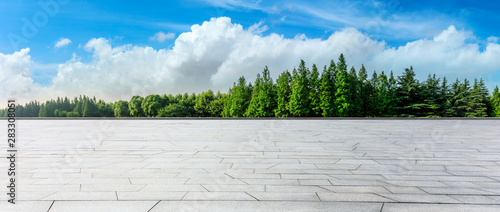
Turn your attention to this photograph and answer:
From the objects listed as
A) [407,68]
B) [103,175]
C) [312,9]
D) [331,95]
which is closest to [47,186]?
[103,175]

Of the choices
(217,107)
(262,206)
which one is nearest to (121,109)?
(217,107)

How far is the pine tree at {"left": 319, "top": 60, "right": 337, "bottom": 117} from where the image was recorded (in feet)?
118

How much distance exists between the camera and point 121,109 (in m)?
66.2

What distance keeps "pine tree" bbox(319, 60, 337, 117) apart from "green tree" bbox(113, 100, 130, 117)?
47.0 meters

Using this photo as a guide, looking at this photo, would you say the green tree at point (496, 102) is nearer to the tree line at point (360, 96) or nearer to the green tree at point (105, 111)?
the tree line at point (360, 96)

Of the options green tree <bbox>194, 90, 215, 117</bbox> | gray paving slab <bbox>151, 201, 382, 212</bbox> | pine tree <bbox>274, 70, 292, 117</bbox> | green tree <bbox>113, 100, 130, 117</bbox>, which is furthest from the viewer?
green tree <bbox>113, 100, 130, 117</bbox>

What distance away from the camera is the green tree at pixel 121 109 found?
65.2 m

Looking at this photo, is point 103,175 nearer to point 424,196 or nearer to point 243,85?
point 424,196

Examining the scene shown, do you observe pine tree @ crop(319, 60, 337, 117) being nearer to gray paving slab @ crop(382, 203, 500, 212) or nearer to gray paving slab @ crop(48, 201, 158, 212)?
gray paving slab @ crop(382, 203, 500, 212)

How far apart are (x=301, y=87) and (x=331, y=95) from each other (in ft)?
12.6

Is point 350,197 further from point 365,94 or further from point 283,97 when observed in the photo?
point 365,94

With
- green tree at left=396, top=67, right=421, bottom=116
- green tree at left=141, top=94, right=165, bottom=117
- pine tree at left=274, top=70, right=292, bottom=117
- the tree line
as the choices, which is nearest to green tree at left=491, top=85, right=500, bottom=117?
the tree line

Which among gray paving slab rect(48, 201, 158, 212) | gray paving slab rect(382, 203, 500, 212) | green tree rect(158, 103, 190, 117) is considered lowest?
gray paving slab rect(382, 203, 500, 212)

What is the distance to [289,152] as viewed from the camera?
5.52m
